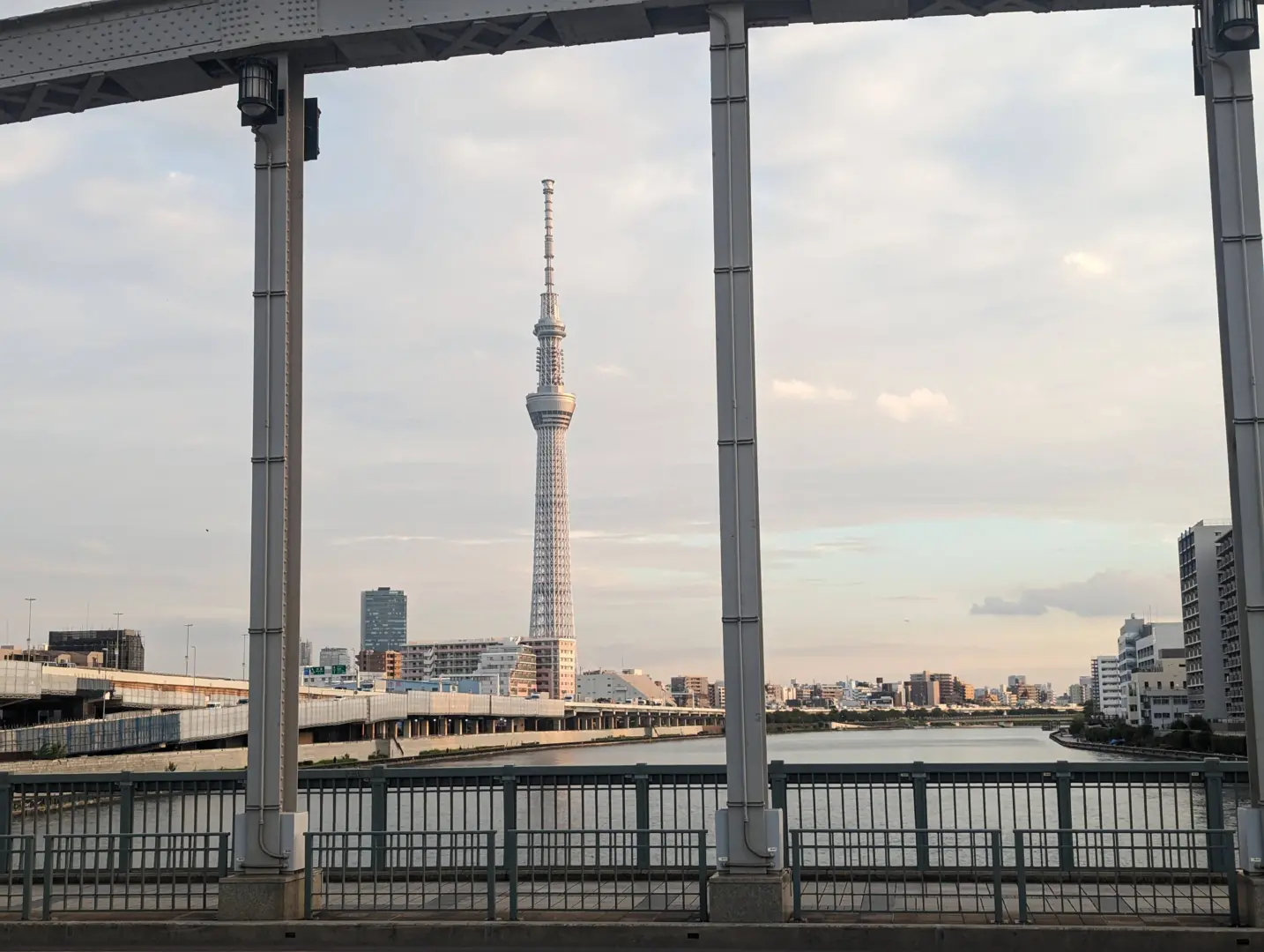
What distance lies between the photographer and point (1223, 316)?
43.1 ft

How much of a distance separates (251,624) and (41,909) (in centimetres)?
390

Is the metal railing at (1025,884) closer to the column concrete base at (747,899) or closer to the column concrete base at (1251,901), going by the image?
the column concrete base at (1251,901)

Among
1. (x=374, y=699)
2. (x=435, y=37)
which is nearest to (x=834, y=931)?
(x=435, y=37)

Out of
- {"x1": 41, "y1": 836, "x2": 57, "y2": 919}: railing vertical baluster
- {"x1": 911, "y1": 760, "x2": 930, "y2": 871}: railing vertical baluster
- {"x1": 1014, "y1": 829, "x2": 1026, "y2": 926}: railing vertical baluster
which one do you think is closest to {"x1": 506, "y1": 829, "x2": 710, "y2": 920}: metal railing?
{"x1": 911, "y1": 760, "x2": 930, "y2": 871}: railing vertical baluster

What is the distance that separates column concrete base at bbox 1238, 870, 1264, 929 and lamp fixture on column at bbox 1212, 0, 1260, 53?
8.02 meters

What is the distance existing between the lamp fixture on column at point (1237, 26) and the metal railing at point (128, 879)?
42.2 ft

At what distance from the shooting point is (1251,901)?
12.3 m

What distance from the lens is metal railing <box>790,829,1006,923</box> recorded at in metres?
13.0

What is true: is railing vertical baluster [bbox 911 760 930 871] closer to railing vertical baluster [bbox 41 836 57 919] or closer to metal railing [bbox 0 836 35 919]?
railing vertical baluster [bbox 41 836 57 919]

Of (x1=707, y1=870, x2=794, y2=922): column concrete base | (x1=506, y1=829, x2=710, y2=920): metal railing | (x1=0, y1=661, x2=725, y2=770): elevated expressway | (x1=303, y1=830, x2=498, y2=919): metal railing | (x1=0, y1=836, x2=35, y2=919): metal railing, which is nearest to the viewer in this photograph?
(x1=707, y1=870, x2=794, y2=922): column concrete base

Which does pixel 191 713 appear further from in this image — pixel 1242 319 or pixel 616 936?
pixel 1242 319

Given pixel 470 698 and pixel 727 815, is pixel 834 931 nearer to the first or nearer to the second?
pixel 727 815

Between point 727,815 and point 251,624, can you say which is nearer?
point 727,815

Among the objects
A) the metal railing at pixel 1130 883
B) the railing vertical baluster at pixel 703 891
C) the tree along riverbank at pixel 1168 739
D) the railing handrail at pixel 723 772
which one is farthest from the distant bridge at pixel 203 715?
the tree along riverbank at pixel 1168 739
